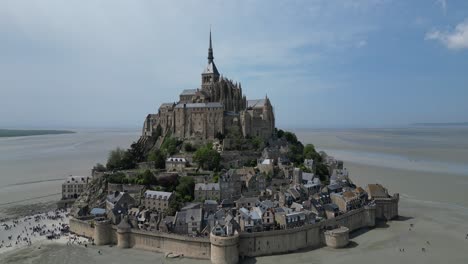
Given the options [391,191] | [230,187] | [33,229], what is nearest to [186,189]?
[230,187]

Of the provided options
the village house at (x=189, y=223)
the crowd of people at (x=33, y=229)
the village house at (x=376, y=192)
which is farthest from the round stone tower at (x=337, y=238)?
the crowd of people at (x=33, y=229)

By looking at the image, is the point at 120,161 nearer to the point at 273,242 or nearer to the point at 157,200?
the point at 157,200

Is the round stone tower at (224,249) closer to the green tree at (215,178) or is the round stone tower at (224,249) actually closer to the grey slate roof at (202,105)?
the green tree at (215,178)

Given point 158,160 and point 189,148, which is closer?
point 158,160

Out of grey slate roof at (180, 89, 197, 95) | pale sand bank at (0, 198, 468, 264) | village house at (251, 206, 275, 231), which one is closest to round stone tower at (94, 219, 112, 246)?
pale sand bank at (0, 198, 468, 264)

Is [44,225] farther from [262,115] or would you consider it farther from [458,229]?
[458,229]

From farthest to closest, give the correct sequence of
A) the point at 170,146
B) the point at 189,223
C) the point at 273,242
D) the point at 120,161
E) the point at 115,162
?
the point at 170,146 → the point at 120,161 → the point at 115,162 → the point at 189,223 → the point at 273,242

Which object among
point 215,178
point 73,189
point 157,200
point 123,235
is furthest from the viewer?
point 73,189
